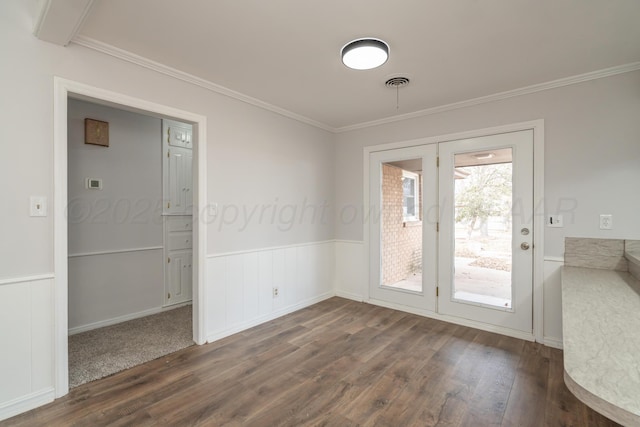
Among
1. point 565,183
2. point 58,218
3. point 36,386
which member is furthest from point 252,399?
point 565,183

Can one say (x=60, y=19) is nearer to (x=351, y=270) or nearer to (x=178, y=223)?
(x=178, y=223)

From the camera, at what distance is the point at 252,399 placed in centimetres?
212

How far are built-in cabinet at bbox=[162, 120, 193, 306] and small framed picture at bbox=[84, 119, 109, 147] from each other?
2.10 ft

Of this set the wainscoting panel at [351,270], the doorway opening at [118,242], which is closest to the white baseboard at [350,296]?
the wainscoting panel at [351,270]

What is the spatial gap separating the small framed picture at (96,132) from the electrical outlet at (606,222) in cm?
494

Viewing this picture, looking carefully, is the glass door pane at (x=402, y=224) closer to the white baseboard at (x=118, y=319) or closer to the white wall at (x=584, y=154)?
the white wall at (x=584, y=154)

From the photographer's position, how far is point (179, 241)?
403 centimetres

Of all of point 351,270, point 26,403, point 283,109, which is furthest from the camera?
point 351,270

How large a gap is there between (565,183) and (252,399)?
3282 millimetres

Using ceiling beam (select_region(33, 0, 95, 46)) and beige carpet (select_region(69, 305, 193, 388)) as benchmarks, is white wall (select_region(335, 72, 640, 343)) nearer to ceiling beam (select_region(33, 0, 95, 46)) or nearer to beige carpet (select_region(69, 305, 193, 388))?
ceiling beam (select_region(33, 0, 95, 46))

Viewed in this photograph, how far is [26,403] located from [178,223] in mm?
2325

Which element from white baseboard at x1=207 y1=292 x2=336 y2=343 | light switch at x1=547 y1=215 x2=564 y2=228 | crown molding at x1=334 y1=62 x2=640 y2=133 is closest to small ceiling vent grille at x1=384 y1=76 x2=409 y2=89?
crown molding at x1=334 y1=62 x2=640 y2=133

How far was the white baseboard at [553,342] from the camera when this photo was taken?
286 cm

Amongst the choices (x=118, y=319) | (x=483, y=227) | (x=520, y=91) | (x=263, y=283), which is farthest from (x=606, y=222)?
(x=118, y=319)
